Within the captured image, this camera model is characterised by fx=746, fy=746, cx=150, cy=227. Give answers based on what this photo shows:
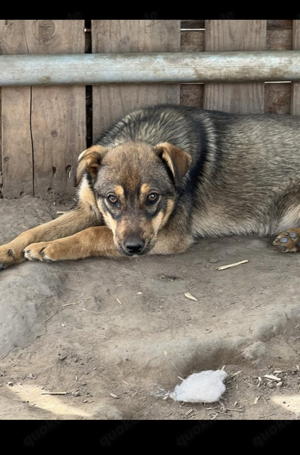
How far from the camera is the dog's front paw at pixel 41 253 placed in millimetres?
6434

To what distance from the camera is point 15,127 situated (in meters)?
7.47

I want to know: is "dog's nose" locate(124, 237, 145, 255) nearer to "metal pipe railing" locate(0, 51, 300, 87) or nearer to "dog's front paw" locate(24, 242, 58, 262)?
"dog's front paw" locate(24, 242, 58, 262)

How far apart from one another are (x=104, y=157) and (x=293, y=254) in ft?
6.38

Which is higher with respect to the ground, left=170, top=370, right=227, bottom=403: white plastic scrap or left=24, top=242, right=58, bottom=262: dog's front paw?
left=24, top=242, right=58, bottom=262: dog's front paw

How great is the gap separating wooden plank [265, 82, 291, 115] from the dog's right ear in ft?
6.81

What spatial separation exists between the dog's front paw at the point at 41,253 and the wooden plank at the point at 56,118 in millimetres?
1332

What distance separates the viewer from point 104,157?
657 centimetres

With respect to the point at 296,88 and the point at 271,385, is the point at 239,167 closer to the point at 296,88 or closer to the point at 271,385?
the point at 296,88

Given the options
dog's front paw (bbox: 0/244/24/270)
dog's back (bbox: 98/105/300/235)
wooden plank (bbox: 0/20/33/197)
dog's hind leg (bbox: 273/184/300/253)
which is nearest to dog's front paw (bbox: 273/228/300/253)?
dog's hind leg (bbox: 273/184/300/253)

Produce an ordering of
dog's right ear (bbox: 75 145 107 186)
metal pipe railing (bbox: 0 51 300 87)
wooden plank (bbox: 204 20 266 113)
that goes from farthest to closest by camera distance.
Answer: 1. wooden plank (bbox: 204 20 266 113)
2. metal pipe railing (bbox: 0 51 300 87)
3. dog's right ear (bbox: 75 145 107 186)

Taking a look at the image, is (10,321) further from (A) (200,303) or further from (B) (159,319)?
(A) (200,303)

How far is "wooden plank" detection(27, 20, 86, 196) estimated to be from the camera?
23.8ft

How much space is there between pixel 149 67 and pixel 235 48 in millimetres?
919

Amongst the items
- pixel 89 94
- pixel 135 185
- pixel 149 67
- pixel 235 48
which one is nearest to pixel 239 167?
pixel 235 48
